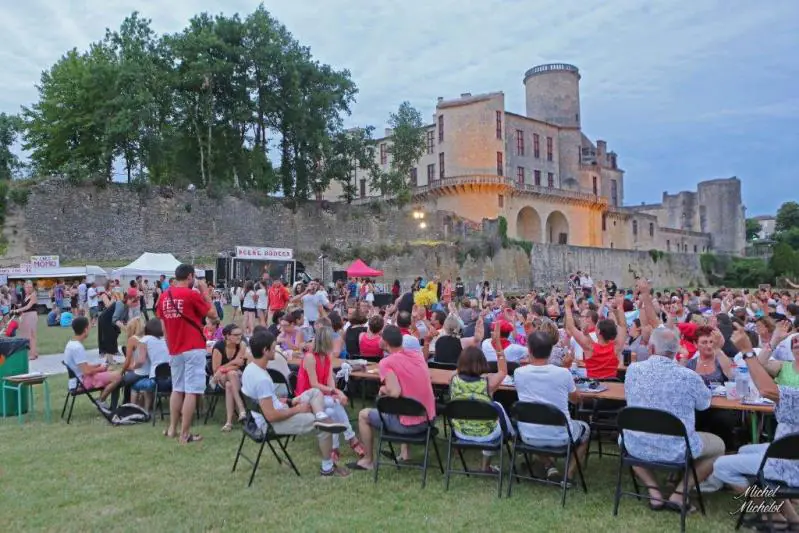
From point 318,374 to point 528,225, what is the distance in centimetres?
4463

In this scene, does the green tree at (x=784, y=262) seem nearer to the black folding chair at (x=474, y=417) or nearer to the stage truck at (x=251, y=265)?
the stage truck at (x=251, y=265)

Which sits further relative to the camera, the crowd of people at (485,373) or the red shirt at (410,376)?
the red shirt at (410,376)

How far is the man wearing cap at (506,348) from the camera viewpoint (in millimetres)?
6828

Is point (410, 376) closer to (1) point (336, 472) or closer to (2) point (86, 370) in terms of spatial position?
(1) point (336, 472)

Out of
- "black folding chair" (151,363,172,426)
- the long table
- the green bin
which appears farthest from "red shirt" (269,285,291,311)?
the long table

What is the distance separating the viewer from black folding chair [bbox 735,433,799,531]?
3.59 meters

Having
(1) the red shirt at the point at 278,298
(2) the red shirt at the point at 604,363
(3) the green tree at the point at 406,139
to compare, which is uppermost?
(3) the green tree at the point at 406,139

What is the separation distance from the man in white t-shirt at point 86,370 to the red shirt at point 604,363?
5526mm

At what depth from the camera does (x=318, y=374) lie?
5.52m

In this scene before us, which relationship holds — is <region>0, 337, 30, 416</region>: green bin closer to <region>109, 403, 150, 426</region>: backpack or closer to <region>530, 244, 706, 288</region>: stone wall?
<region>109, 403, 150, 426</region>: backpack

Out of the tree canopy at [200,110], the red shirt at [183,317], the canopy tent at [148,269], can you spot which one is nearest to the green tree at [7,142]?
the tree canopy at [200,110]

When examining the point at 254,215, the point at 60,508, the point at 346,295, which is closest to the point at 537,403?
the point at 60,508

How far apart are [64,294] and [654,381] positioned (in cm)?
2221

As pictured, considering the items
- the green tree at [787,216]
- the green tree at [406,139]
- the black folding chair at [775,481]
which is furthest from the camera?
the green tree at [787,216]
